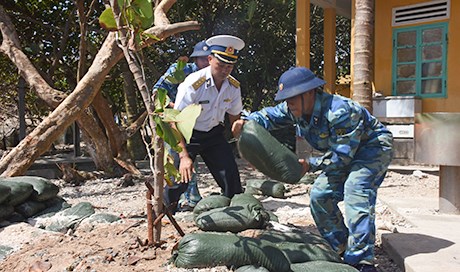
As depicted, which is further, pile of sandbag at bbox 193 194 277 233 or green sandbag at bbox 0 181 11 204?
green sandbag at bbox 0 181 11 204

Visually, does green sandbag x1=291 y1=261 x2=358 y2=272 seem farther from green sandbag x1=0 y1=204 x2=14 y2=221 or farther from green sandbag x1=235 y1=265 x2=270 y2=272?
green sandbag x1=0 y1=204 x2=14 y2=221

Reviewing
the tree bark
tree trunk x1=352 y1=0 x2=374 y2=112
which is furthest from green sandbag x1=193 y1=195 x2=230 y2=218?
the tree bark

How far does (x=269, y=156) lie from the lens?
9.60 feet

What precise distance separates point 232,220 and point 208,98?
1212mm

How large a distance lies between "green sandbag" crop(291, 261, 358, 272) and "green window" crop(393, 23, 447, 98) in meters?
6.97

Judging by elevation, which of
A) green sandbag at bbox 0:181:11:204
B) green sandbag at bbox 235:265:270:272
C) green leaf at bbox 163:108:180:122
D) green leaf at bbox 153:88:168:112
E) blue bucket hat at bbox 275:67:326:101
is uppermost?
blue bucket hat at bbox 275:67:326:101

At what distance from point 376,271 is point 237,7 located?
10.3 m

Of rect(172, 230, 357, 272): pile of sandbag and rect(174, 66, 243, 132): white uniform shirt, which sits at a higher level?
rect(174, 66, 243, 132): white uniform shirt

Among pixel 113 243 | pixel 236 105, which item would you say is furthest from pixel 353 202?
pixel 113 243

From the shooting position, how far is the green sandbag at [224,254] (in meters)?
2.46

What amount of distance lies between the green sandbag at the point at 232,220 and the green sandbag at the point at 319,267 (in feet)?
1.98

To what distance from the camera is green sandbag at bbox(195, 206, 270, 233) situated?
10.2 ft

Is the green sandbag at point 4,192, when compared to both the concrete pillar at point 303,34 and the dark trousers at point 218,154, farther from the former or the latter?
the concrete pillar at point 303,34

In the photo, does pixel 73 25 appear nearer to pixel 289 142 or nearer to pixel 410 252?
pixel 289 142
